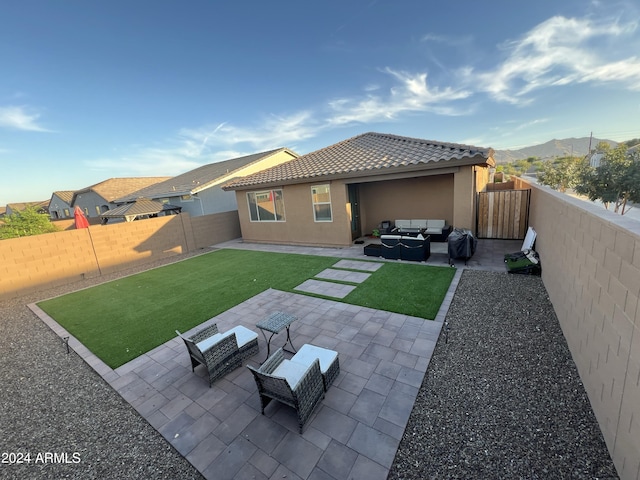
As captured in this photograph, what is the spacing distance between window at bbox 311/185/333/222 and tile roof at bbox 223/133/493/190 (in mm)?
634

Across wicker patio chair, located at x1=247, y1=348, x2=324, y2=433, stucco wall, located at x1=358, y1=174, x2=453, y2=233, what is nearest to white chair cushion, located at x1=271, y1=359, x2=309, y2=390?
wicker patio chair, located at x1=247, y1=348, x2=324, y2=433

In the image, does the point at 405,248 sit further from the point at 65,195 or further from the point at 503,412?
the point at 65,195

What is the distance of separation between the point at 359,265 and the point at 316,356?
16.8 ft

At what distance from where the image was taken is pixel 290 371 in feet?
10.3

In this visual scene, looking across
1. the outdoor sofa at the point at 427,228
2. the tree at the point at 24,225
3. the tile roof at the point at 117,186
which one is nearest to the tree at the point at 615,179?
the outdoor sofa at the point at 427,228

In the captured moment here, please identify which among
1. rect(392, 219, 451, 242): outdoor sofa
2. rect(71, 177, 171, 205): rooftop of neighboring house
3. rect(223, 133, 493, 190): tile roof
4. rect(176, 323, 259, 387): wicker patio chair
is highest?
rect(71, 177, 171, 205): rooftop of neighboring house

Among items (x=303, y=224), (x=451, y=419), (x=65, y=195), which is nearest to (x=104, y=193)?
(x=65, y=195)

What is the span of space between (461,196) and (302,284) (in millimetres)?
5854

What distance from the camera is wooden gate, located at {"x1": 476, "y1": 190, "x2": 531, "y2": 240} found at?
382 inches

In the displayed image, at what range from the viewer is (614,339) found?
2.33 meters

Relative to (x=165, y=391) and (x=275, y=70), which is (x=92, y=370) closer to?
(x=165, y=391)

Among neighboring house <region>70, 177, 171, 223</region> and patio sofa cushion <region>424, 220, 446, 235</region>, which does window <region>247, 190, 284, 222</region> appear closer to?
patio sofa cushion <region>424, 220, 446, 235</region>

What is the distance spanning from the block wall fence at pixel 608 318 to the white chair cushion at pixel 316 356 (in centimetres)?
260

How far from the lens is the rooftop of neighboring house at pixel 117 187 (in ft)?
82.7
